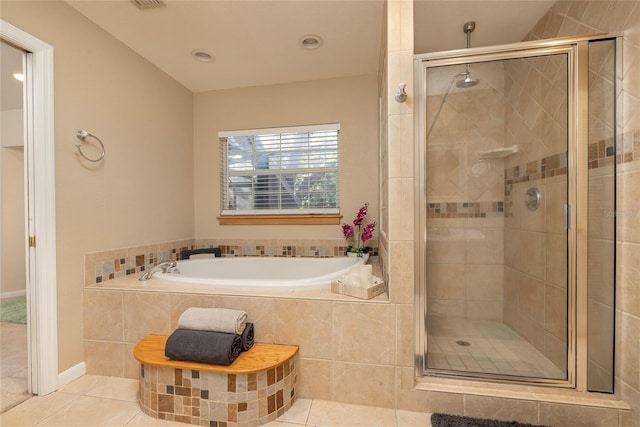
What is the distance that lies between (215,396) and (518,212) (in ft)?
6.38

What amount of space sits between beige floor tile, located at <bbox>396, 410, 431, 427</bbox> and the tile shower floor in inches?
9.3

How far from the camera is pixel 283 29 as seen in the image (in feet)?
6.45

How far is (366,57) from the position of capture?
233cm

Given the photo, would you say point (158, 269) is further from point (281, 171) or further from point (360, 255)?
point (360, 255)

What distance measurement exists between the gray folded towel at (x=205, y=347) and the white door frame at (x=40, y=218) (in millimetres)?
808

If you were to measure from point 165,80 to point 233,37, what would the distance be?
94 centimetres

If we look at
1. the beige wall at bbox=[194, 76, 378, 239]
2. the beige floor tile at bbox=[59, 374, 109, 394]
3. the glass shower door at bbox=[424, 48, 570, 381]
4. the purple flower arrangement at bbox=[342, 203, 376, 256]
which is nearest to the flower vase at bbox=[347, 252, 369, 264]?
the purple flower arrangement at bbox=[342, 203, 376, 256]

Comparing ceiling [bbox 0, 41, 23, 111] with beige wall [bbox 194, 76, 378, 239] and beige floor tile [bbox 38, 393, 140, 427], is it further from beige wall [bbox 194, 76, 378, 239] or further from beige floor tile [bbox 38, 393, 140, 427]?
beige floor tile [bbox 38, 393, 140, 427]

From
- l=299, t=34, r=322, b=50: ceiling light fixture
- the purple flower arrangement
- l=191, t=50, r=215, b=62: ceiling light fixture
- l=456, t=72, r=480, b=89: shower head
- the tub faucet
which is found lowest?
the tub faucet

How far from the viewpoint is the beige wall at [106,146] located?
5.43ft

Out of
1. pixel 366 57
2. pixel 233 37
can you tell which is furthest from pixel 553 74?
pixel 233 37

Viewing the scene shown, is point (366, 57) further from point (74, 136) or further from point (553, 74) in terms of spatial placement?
point (74, 136)

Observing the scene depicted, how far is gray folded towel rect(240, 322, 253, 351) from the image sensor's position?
144cm

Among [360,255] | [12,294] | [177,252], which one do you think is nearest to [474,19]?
[360,255]
